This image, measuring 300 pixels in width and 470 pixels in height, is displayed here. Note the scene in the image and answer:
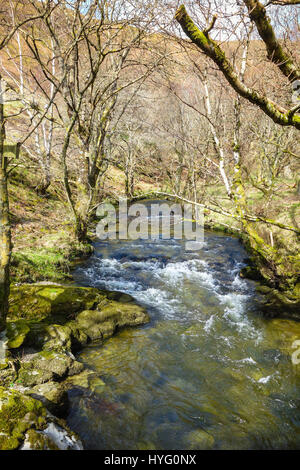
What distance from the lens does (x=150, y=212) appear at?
56.9 ft

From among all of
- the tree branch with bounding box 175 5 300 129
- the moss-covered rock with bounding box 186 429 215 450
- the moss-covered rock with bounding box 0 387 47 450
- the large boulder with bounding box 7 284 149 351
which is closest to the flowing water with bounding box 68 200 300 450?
the moss-covered rock with bounding box 186 429 215 450

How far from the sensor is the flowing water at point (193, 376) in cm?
313

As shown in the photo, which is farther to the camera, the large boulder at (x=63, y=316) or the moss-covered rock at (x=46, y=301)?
the moss-covered rock at (x=46, y=301)

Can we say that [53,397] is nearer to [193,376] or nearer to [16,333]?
[16,333]

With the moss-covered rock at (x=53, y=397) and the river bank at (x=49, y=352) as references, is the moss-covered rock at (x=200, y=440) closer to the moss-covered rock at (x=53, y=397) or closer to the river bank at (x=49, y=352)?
the river bank at (x=49, y=352)

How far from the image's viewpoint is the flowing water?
3135 mm

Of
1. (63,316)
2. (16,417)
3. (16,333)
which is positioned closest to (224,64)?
(16,417)

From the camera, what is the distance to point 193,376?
13.7 ft

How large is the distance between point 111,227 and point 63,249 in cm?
518

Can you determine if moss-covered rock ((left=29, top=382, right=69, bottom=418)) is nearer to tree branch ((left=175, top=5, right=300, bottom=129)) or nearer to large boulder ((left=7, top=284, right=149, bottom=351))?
large boulder ((left=7, top=284, right=149, bottom=351))

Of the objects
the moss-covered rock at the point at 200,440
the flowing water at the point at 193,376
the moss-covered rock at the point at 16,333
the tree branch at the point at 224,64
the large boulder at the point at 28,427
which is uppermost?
the tree branch at the point at 224,64

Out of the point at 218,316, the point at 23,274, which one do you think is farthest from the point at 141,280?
the point at 23,274

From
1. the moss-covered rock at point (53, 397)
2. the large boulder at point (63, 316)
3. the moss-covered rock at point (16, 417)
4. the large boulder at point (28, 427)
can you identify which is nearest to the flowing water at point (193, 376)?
the moss-covered rock at point (53, 397)
